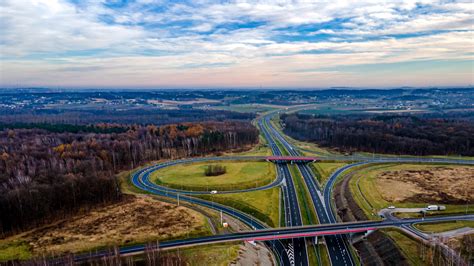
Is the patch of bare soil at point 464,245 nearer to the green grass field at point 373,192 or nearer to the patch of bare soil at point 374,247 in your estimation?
the patch of bare soil at point 374,247

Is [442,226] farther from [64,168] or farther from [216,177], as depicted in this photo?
[64,168]

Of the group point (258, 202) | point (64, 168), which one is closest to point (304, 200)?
point (258, 202)

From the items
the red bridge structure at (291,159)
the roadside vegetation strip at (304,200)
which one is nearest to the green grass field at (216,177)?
the red bridge structure at (291,159)

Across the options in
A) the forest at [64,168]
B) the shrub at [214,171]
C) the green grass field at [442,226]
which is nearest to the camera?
the green grass field at [442,226]

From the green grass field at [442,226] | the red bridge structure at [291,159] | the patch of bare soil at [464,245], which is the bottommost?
the green grass field at [442,226]

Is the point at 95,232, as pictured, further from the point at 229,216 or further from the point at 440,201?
the point at 440,201

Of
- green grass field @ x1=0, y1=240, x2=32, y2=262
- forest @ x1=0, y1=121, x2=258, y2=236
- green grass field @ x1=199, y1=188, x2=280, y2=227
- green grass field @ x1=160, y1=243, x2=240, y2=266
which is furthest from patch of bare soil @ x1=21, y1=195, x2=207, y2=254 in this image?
green grass field @ x1=199, y1=188, x2=280, y2=227
